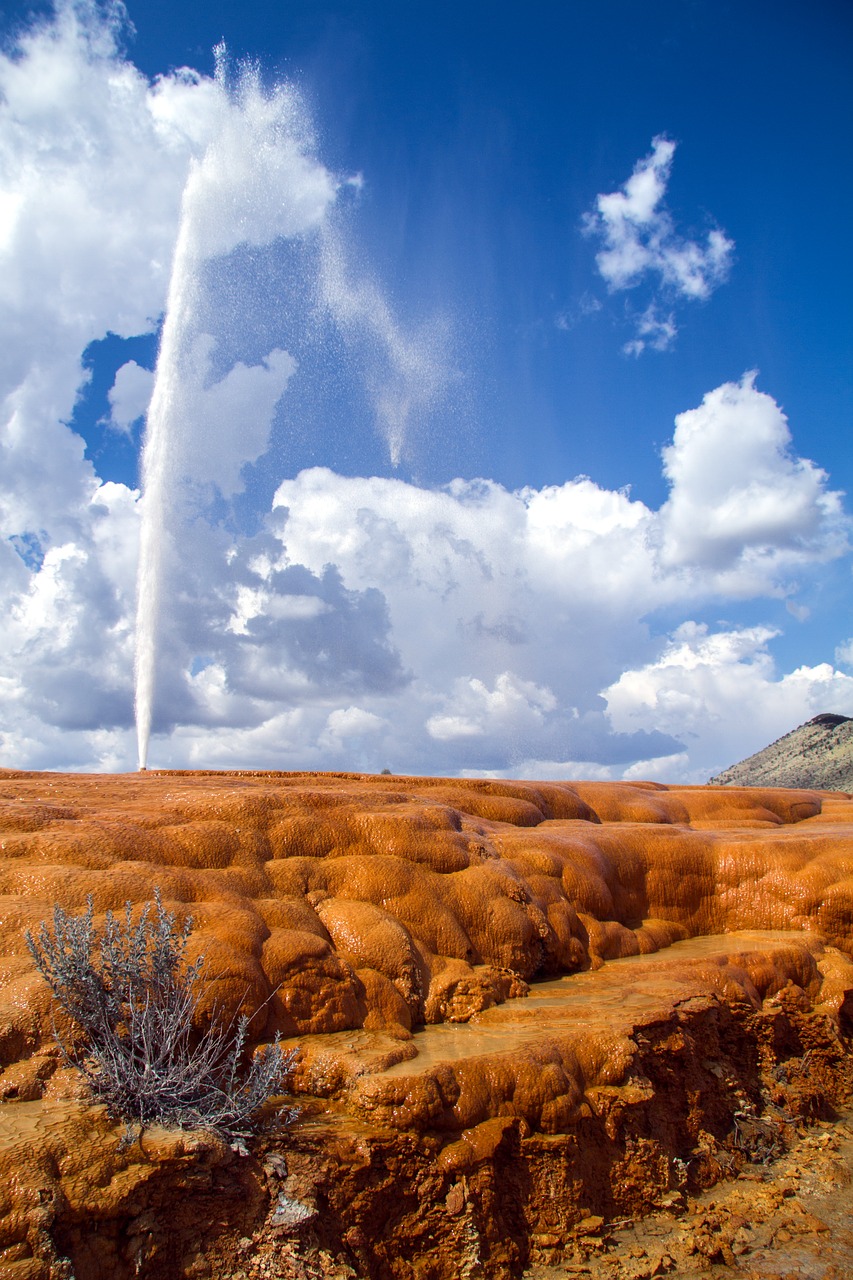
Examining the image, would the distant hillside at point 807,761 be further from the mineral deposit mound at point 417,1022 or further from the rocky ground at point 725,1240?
the rocky ground at point 725,1240

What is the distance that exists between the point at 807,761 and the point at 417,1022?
48465 millimetres

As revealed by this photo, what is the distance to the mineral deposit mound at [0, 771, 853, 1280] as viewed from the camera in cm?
522

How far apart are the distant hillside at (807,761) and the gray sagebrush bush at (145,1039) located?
44608 millimetres

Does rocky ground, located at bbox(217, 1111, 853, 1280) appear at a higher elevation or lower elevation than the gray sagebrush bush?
lower

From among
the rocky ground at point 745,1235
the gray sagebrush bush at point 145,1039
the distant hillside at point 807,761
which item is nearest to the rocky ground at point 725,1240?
the rocky ground at point 745,1235

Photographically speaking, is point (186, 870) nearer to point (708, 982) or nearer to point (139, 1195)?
point (139, 1195)

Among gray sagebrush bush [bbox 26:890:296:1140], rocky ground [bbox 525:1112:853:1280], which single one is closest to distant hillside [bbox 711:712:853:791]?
rocky ground [bbox 525:1112:853:1280]

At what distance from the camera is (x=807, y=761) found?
50.6 meters

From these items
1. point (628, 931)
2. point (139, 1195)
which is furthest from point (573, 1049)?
point (628, 931)

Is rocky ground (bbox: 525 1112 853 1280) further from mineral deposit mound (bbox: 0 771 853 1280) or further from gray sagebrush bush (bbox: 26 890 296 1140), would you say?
gray sagebrush bush (bbox: 26 890 296 1140)

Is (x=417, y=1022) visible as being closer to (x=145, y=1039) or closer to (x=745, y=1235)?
(x=745, y=1235)

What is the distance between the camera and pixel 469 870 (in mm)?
10000

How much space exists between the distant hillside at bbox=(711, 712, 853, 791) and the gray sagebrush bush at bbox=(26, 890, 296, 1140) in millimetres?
44608

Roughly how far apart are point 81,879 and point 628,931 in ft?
23.8
